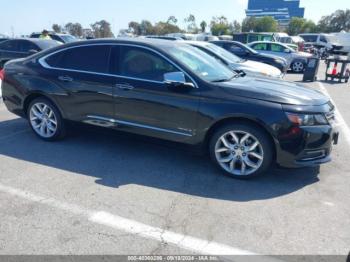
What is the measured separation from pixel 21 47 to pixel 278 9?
86438 millimetres

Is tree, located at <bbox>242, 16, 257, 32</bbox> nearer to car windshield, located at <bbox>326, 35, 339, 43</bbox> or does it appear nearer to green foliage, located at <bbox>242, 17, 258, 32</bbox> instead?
green foliage, located at <bbox>242, 17, 258, 32</bbox>

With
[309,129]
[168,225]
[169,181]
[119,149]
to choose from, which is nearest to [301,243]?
A: [168,225]

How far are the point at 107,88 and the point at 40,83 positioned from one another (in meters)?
1.27

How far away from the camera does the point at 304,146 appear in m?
3.91

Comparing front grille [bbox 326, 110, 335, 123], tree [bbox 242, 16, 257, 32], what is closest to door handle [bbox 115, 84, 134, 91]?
front grille [bbox 326, 110, 335, 123]

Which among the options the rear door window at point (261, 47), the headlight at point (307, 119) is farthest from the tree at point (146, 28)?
the headlight at point (307, 119)

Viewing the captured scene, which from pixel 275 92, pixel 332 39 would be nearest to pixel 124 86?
pixel 275 92

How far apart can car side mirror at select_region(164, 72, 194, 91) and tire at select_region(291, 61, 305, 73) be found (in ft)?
49.1

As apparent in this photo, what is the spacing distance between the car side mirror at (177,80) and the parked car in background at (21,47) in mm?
8945

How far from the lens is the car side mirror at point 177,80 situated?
163 inches

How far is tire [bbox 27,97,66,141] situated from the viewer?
17.4 feet

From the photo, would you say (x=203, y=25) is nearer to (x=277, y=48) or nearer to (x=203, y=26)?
→ (x=203, y=26)

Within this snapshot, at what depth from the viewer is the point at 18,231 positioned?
3.05 metres

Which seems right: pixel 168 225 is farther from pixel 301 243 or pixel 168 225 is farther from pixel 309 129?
pixel 309 129
